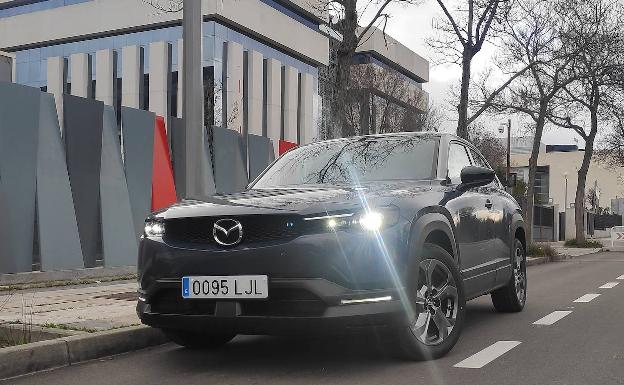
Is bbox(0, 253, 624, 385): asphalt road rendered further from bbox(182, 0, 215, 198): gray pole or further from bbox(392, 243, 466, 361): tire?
bbox(182, 0, 215, 198): gray pole

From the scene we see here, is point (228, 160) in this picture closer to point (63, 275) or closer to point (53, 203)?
point (53, 203)

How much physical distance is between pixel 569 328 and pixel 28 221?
7.41 metres

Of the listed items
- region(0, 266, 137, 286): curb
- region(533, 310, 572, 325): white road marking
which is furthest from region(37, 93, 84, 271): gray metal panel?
region(533, 310, 572, 325): white road marking

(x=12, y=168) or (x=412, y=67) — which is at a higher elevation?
(x=412, y=67)

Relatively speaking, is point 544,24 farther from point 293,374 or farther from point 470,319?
point 293,374

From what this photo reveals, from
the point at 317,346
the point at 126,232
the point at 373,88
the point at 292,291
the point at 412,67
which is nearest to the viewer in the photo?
the point at 292,291

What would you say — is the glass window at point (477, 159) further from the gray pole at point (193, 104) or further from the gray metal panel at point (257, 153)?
the gray metal panel at point (257, 153)

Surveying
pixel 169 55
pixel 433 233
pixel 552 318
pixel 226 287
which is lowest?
pixel 552 318

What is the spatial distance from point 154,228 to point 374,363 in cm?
175

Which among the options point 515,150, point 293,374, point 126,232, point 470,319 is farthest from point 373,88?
point 515,150

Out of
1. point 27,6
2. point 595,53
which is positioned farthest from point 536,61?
point 27,6

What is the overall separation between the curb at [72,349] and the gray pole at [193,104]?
274cm

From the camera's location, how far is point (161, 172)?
13.2m

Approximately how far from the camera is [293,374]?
15.4 feet
